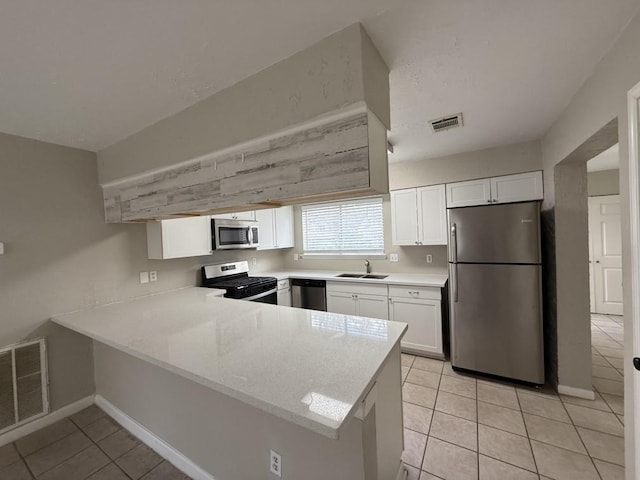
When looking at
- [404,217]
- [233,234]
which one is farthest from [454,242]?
[233,234]

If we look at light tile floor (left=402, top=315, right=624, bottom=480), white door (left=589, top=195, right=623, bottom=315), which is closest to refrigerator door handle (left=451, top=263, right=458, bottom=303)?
light tile floor (left=402, top=315, right=624, bottom=480)

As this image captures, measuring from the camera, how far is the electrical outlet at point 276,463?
126 centimetres

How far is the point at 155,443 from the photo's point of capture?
Result: 1.86m

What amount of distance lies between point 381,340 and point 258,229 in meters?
2.70

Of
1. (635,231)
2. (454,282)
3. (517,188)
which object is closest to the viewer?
(635,231)

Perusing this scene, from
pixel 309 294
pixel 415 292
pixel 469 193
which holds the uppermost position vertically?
pixel 469 193

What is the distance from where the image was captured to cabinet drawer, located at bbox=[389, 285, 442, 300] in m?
2.92

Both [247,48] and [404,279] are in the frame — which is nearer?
[247,48]

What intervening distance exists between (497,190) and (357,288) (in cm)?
196

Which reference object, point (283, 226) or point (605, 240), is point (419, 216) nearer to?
point (283, 226)

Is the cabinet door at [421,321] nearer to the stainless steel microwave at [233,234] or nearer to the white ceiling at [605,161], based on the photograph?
the stainless steel microwave at [233,234]

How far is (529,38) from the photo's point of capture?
1.25m

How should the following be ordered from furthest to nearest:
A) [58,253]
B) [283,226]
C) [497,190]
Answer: [283,226] → [497,190] → [58,253]

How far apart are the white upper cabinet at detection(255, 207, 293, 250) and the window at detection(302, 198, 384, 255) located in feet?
0.89
